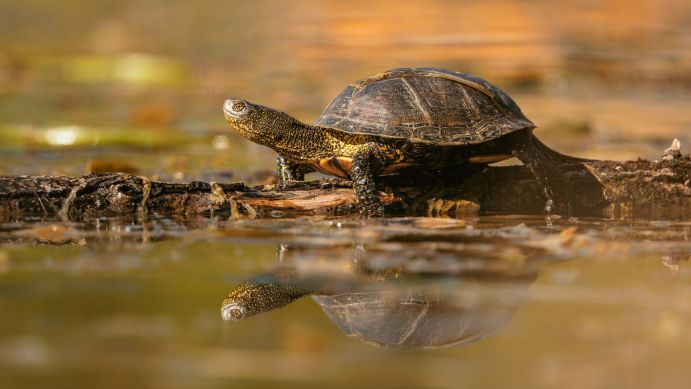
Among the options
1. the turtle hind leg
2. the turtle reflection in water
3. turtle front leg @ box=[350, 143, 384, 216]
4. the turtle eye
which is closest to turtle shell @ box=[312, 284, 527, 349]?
the turtle reflection in water

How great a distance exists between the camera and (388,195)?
6227 millimetres

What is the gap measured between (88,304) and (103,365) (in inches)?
29.6

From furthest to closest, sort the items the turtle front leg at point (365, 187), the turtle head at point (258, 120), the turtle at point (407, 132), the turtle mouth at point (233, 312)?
1. the turtle head at point (258, 120)
2. the turtle at point (407, 132)
3. the turtle front leg at point (365, 187)
4. the turtle mouth at point (233, 312)

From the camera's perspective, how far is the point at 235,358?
124 inches

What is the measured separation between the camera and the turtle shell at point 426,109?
20.1ft

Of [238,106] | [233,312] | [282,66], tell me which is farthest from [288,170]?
[282,66]

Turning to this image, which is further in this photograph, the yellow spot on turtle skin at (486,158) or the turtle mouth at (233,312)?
the yellow spot on turtle skin at (486,158)

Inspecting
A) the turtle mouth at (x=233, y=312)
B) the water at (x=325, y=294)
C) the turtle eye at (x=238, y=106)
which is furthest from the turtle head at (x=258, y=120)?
the turtle mouth at (x=233, y=312)

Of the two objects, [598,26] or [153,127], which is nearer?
[153,127]

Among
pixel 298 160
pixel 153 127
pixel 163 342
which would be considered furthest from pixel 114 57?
pixel 163 342

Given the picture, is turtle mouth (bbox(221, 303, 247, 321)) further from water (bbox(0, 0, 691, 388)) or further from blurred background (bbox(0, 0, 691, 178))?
blurred background (bbox(0, 0, 691, 178))

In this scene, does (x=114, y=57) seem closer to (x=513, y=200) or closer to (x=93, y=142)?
(x=93, y=142)

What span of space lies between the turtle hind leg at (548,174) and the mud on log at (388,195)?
73 millimetres

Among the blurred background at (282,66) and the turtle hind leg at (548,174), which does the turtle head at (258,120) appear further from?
the blurred background at (282,66)
